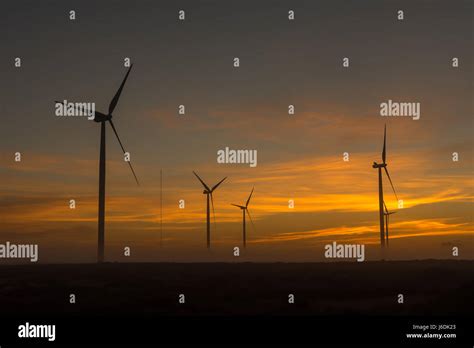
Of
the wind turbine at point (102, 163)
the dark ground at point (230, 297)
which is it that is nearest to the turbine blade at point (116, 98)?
the wind turbine at point (102, 163)

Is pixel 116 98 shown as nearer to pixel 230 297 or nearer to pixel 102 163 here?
pixel 102 163

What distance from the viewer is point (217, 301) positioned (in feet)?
227

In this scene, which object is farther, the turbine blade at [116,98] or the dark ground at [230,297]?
the turbine blade at [116,98]

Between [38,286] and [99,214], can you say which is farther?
[38,286]

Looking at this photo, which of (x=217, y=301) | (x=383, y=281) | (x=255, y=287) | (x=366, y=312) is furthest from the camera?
(x=383, y=281)

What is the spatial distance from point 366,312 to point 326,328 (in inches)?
643

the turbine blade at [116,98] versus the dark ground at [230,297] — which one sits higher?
the turbine blade at [116,98]

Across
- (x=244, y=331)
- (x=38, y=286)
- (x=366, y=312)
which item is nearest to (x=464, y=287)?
(x=366, y=312)

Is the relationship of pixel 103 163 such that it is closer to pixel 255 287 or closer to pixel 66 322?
pixel 255 287

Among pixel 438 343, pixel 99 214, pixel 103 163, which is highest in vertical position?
pixel 103 163

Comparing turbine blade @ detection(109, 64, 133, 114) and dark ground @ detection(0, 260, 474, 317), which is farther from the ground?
turbine blade @ detection(109, 64, 133, 114)

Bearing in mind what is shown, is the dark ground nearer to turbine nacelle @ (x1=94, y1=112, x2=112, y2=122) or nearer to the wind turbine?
the wind turbine

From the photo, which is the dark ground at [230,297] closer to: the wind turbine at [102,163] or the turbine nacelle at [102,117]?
the wind turbine at [102,163]

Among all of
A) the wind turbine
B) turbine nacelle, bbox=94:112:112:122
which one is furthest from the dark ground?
turbine nacelle, bbox=94:112:112:122
